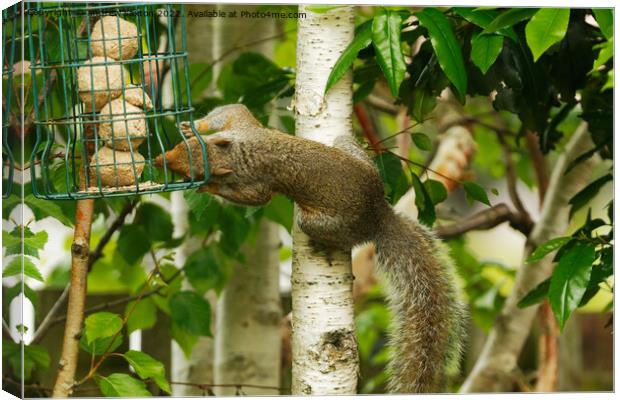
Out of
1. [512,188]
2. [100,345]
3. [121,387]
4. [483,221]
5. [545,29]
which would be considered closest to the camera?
[545,29]

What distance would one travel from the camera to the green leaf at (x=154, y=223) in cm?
217

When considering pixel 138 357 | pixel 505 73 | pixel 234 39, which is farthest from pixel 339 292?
pixel 234 39

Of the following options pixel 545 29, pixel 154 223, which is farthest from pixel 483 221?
pixel 545 29

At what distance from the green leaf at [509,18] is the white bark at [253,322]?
115 cm

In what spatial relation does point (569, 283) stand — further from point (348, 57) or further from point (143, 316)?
point (143, 316)

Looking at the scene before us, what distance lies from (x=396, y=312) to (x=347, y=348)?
18 centimetres

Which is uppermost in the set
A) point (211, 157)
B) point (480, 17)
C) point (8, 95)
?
point (480, 17)

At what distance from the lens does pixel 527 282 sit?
2.60 metres

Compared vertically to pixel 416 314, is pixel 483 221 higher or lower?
higher

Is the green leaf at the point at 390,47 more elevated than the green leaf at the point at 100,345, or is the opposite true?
the green leaf at the point at 390,47

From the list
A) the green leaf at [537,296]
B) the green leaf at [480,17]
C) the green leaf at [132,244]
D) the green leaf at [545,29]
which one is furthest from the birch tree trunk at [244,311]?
the green leaf at [545,29]

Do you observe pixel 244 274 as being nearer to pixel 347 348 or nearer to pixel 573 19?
pixel 347 348

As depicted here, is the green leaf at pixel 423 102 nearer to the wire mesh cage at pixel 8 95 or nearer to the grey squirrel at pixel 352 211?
the grey squirrel at pixel 352 211

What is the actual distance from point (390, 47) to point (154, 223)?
2.72 ft
